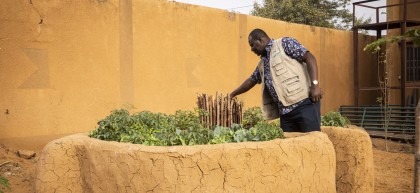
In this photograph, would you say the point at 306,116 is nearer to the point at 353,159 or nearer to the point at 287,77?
the point at 287,77

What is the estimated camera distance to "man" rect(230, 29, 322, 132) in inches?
146

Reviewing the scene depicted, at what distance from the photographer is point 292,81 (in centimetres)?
375

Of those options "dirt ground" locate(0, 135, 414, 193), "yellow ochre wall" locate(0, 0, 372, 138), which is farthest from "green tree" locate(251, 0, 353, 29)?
"dirt ground" locate(0, 135, 414, 193)

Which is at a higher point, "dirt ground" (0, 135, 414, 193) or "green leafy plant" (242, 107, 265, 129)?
"green leafy plant" (242, 107, 265, 129)

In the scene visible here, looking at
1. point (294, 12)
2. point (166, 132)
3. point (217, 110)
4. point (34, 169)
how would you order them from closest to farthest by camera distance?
point (166, 132) → point (217, 110) → point (34, 169) → point (294, 12)

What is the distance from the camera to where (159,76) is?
792 cm

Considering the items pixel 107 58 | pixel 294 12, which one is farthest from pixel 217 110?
pixel 294 12

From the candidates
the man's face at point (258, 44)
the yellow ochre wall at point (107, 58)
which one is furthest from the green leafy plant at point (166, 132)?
the yellow ochre wall at point (107, 58)

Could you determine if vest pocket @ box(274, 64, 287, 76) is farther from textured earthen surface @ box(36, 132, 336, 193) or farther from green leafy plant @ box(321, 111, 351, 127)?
green leafy plant @ box(321, 111, 351, 127)

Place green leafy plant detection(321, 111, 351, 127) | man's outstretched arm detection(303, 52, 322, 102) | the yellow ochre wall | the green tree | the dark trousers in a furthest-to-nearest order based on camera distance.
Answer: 1. the green tree
2. the yellow ochre wall
3. green leafy plant detection(321, 111, 351, 127)
4. the dark trousers
5. man's outstretched arm detection(303, 52, 322, 102)

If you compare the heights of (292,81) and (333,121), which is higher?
(292,81)

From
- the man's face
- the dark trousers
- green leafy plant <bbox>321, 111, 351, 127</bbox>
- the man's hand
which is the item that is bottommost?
green leafy plant <bbox>321, 111, 351, 127</bbox>

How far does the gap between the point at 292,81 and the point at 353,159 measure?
0.83 metres

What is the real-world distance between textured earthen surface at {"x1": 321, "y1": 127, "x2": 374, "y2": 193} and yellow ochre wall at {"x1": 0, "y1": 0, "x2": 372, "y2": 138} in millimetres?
4143
